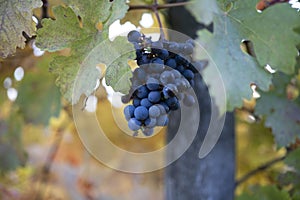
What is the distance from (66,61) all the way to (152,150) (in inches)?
43.8

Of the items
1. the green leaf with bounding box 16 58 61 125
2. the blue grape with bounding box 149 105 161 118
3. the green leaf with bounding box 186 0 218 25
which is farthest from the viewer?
the green leaf with bounding box 16 58 61 125

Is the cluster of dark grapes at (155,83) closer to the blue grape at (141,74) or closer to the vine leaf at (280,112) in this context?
the blue grape at (141,74)

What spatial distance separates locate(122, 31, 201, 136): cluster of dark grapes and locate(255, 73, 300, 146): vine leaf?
17.0 inches

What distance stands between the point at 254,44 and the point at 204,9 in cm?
11

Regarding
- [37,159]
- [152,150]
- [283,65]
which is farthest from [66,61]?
[37,159]

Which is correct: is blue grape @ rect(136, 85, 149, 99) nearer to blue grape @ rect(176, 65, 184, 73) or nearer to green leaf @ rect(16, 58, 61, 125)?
blue grape @ rect(176, 65, 184, 73)

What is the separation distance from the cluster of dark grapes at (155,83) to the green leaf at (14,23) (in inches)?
6.5

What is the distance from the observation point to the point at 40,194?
6.17 ft

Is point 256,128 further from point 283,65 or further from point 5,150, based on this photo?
point 5,150

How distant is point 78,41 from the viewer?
2.39 feet

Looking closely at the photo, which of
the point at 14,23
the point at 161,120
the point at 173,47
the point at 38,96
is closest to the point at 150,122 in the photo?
the point at 161,120

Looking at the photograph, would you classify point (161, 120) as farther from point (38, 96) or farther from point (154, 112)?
point (38, 96)

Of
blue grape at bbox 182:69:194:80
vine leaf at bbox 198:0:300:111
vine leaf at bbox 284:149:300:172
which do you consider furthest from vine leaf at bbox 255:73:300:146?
blue grape at bbox 182:69:194:80

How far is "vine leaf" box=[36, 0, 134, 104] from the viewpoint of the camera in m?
0.72
